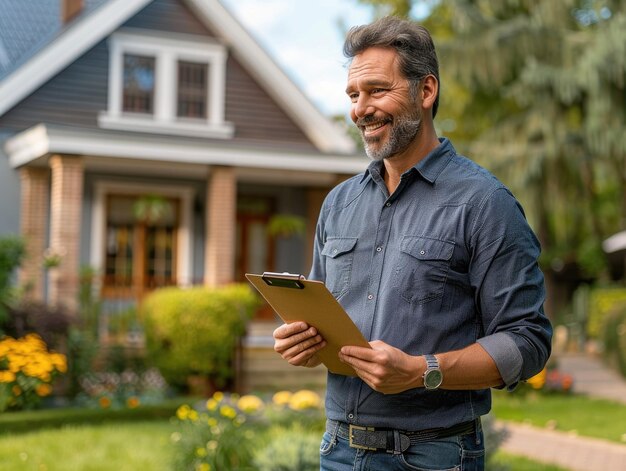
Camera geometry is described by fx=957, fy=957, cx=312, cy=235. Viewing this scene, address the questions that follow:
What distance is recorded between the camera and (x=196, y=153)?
15445 mm

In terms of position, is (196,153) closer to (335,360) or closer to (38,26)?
(38,26)

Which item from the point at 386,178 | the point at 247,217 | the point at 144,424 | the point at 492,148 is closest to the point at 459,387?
the point at 386,178

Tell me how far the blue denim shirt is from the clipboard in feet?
0.39

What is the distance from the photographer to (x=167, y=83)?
16938 millimetres

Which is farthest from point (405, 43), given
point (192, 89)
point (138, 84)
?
point (192, 89)

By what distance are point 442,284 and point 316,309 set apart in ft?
1.13

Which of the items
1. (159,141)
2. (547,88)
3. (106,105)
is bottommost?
(159,141)

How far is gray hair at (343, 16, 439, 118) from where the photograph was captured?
2.59 m

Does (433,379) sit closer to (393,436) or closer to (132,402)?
(393,436)

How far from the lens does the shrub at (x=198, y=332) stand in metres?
12.8

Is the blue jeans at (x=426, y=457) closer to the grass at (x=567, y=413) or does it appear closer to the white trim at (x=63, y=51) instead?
the grass at (x=567, y=413)

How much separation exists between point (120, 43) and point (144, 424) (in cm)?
835

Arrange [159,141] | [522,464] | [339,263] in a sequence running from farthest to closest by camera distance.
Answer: [159,141] < [522,464] < [339,263]

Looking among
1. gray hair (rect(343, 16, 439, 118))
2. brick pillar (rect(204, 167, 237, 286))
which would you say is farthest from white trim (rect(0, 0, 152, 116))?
gray hair (rect(343, 16, 439, 118))
